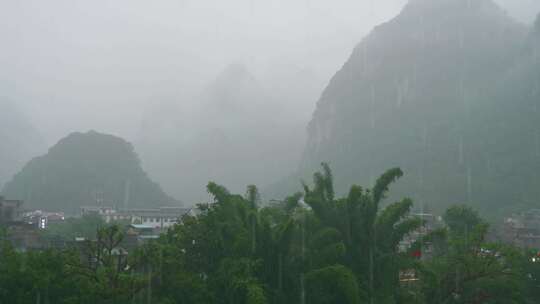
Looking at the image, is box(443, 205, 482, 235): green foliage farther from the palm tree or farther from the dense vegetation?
the palm tree

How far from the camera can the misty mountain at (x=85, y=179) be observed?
59.9m

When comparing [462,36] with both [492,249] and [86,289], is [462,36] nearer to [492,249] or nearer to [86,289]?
[492,249]

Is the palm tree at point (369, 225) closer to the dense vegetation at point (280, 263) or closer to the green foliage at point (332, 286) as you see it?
the dense vegetation at point (280, 263)

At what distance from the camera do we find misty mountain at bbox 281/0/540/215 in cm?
4253

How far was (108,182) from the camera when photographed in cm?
6297

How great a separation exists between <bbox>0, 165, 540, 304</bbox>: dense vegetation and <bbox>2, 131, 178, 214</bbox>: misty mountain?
53534mm

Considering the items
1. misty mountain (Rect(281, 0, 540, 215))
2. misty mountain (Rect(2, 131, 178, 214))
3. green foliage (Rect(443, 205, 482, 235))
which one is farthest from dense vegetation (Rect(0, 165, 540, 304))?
misty mountain (Rect(2, 131, 178, 214))

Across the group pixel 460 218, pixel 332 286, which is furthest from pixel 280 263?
pixel 460 218

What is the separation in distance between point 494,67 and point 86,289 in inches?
2319

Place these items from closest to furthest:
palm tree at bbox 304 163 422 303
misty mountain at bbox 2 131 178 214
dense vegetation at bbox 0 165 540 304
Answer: dense vegetation at bbox 0 165 540 304 → palm tree at bbox 304 163 422 303 → misty mountain at bbox 2 131 178 214

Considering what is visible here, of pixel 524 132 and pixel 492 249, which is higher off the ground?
pixel 524 132

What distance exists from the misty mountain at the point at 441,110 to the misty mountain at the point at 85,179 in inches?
864

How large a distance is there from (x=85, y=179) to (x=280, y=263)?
5805cm

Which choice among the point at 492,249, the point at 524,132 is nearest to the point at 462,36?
the point at 524,132
